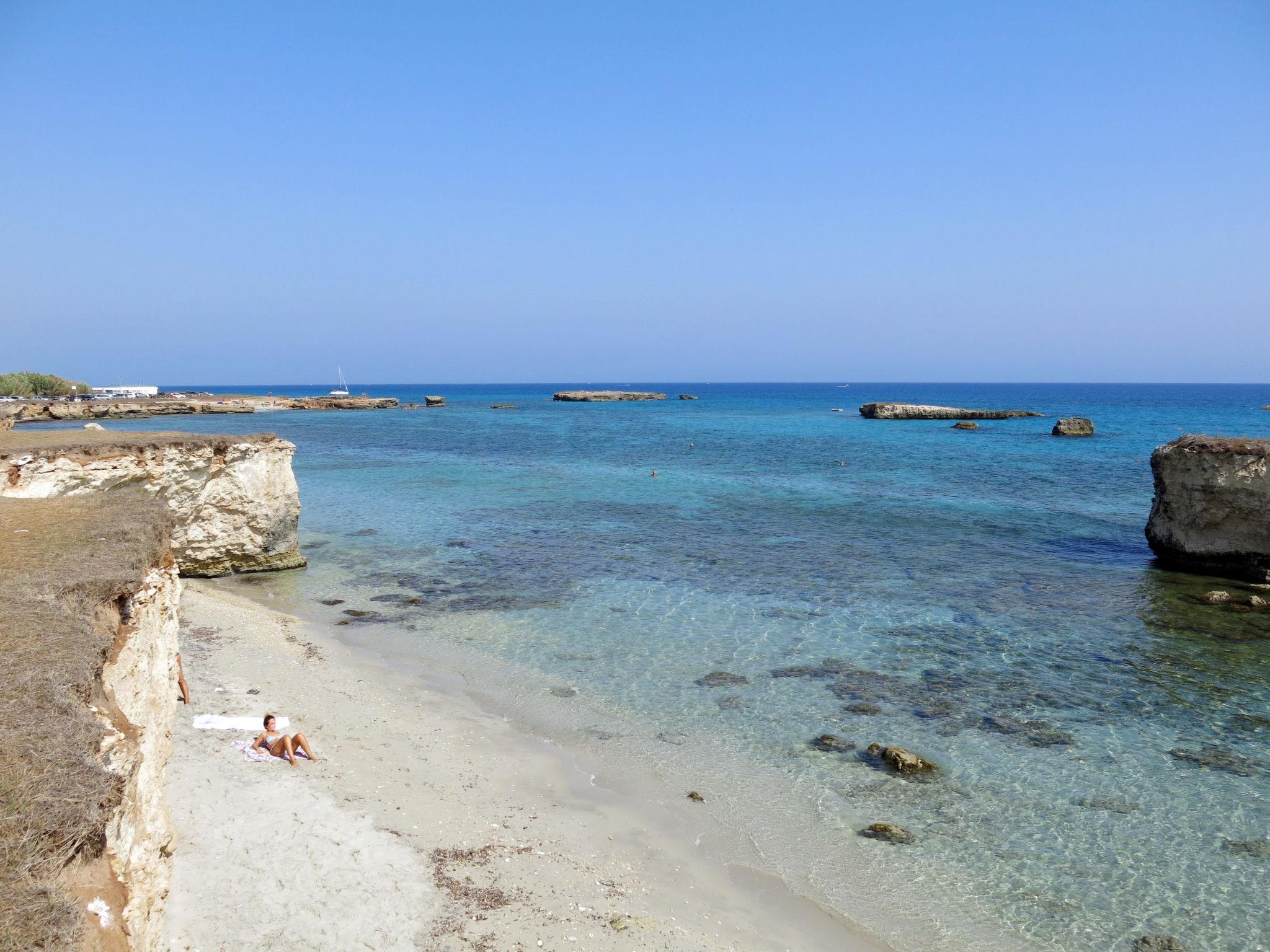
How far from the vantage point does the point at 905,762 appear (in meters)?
11.4

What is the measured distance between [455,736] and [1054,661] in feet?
40.7

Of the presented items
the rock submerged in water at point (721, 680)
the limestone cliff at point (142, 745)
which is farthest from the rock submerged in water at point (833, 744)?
the limestone cliff at point (142, 745)

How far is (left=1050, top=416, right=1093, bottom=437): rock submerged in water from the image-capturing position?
70.8 metres

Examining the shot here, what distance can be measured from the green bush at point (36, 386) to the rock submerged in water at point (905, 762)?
324ft

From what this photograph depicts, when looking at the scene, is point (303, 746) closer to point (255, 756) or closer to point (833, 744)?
point (255, 756)

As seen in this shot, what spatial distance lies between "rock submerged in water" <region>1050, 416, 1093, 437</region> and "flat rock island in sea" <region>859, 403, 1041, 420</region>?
77.8 ft

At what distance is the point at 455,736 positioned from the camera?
1233cm

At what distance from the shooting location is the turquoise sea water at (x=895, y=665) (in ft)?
30.2

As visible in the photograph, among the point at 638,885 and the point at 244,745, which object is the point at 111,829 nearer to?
the point at 638,885

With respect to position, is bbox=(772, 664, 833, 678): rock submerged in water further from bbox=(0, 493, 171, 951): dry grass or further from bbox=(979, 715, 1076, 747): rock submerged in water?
bbox=(0, 493, 171, 951): dry grass

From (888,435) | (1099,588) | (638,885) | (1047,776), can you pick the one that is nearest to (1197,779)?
(1047,776)

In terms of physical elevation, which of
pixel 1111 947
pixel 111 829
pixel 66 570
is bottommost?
pixel 1111 947

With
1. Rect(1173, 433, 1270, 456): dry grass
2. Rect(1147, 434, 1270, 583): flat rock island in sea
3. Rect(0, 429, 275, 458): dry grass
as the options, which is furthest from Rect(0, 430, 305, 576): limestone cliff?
Rect(1173, 433, 1270, 456): dry grass

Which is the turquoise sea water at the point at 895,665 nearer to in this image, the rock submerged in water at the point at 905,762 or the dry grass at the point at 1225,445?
the rock submerged in water at the point at 905,762
